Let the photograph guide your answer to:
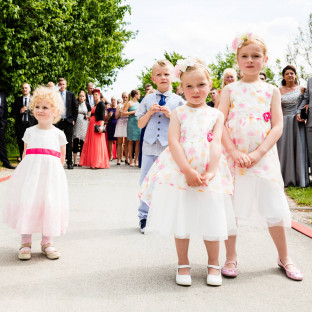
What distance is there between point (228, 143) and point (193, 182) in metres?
0.57

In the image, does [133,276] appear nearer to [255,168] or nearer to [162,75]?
[255,168]

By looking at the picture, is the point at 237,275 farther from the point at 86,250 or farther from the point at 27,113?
the point at 27,113

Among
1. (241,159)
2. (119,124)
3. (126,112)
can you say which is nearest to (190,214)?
(241,159)

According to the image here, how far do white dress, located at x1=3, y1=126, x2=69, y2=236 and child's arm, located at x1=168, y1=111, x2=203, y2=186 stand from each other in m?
1.33

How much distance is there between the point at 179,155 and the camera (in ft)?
12.0

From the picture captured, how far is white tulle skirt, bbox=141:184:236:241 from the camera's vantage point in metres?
3.59

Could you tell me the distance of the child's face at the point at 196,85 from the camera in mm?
3781

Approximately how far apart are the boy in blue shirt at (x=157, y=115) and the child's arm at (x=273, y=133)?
1.41 m

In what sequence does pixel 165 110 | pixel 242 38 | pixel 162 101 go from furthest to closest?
pixel 162 101
pixel 165 110
pixel 242 38

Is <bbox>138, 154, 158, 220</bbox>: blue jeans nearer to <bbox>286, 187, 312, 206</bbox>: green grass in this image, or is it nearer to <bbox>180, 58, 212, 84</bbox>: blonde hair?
<bbox>180, 58, 212, 84</bbox>: blonde hair

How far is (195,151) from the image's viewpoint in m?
3.71

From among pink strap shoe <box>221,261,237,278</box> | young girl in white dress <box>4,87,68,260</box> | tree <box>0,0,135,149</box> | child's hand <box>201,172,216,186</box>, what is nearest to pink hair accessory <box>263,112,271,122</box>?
child's hand <box>201,172,216,186</box>

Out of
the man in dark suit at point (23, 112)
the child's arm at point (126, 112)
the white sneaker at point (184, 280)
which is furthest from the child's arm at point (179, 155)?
the child's arm at point (126, 112)

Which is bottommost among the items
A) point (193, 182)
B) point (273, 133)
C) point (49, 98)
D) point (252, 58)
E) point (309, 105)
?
point (193, 182)
